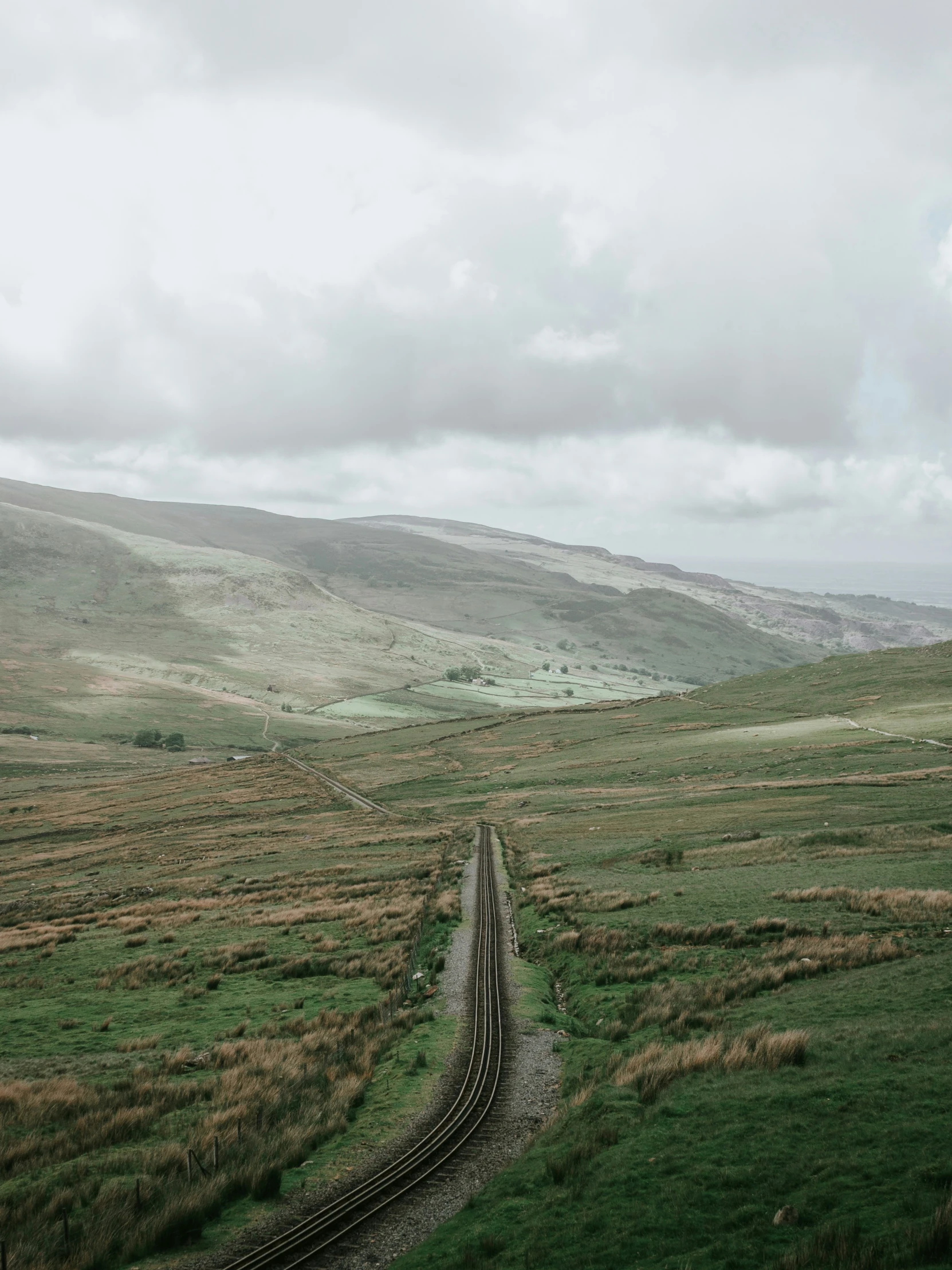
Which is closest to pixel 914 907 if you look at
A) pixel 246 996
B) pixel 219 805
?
pixel 246 996

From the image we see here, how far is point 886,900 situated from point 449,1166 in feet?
62.4

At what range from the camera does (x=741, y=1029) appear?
1811 centimetres

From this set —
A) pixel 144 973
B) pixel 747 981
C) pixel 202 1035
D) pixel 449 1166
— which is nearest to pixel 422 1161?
pixel 449 1166

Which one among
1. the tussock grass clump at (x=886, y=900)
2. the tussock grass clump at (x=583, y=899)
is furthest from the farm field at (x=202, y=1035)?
the tussock grass clump at (x=886, y=900)

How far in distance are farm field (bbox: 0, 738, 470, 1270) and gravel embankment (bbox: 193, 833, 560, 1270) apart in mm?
A: 529

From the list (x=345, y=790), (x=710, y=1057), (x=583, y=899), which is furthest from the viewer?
(x=345, y=790)

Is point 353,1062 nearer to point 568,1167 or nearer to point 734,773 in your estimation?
point 568,1167

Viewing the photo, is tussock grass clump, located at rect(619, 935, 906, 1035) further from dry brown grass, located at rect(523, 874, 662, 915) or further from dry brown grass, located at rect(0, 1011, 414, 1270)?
dry brown grass, located at rect(523, 874, 662, 915)

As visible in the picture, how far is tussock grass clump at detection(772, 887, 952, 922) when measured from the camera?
2478cm

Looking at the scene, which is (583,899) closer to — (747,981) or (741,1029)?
(747,981)

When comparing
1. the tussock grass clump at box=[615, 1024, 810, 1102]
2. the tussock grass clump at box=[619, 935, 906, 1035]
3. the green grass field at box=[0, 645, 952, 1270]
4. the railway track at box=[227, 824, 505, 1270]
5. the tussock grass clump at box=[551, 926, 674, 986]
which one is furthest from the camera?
the tussock grass clump at box=[551, 926, 674, 986]

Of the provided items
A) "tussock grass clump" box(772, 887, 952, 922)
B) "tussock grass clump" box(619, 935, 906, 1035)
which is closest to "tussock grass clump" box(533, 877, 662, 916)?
"tussock grass clump" box(772, 887, 952, 922)

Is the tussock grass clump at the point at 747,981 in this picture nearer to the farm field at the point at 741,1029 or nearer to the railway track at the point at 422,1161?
the farm field at the point at 741,1029

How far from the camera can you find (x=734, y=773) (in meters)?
71.4
